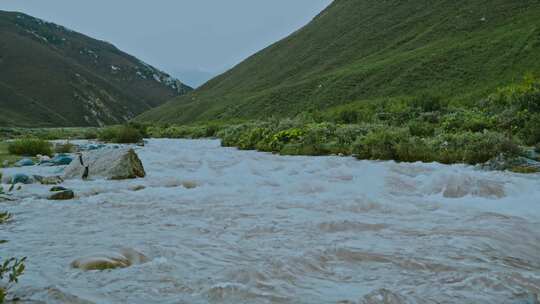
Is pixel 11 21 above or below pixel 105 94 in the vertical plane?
above

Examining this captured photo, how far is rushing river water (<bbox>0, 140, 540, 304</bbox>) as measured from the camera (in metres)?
3.28

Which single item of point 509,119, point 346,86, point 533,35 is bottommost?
point 509,119

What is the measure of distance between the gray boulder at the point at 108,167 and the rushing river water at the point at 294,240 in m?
1.03

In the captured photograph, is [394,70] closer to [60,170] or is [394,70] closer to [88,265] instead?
[60,170]

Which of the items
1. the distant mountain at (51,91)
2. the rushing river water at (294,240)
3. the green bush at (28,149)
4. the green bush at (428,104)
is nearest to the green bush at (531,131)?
the rushing river water at (294,240)

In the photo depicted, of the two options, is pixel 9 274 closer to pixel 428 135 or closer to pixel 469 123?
pixel 469 123

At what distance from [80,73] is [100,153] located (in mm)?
162493

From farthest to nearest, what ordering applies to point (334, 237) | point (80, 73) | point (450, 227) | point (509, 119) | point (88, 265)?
point (80, 73), point (509, 119), point (450, 227), point (334, 237), point (88, 265)

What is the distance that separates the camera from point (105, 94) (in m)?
159

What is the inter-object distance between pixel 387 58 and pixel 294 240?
58091 millimetres

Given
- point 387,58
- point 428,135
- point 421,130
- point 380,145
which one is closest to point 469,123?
point 428,135

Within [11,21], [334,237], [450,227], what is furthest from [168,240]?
[11,21]

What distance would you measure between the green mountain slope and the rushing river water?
2239 cm

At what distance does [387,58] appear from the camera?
58906 millimetres
